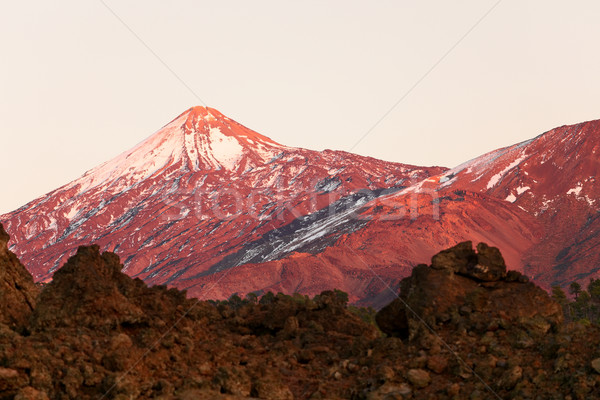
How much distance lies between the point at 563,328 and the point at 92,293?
32.2 feet

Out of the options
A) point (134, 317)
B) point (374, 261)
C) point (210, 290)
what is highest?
point (134, 317)

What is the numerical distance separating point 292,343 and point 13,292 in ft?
20.6

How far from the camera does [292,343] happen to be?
731 inches

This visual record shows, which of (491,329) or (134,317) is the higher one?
(134,317)

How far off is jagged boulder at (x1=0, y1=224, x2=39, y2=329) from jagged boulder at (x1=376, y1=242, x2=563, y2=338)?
26.5 feet

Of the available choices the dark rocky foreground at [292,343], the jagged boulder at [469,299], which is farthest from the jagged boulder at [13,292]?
the jagged boulder at [469,299]

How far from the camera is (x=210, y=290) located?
17350 centimetres

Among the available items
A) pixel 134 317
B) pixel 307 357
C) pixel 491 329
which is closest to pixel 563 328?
pixel 491 329

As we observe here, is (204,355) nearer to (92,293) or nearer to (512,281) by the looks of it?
(92,293)

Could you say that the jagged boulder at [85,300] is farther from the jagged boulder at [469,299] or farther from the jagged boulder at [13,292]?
the jagged boulder at [469,299]

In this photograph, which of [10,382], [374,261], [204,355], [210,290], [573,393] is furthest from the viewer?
[374,261]

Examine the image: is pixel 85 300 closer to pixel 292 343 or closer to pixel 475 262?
pixel 292 343

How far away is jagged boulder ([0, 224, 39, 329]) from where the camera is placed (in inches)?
631

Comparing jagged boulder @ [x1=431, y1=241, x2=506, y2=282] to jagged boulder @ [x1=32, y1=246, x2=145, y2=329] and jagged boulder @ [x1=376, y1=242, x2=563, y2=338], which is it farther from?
jagged boulder @ [x1=32, y1=246, x2=145, y2=329]
